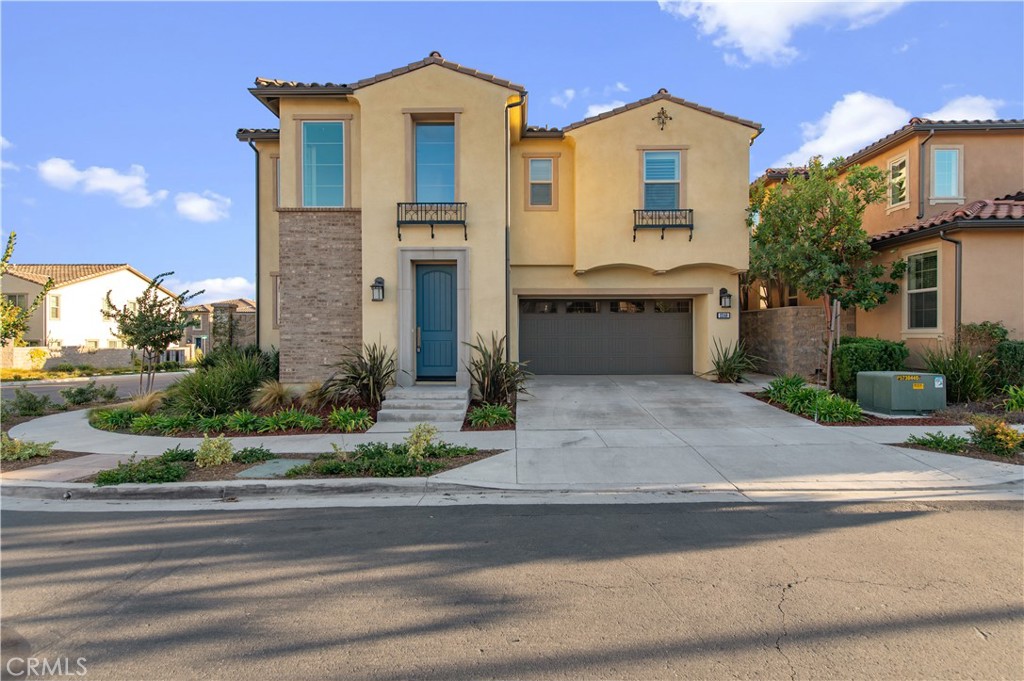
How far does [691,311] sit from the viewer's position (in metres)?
16.1

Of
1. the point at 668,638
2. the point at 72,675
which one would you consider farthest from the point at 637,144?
the point at 72,675

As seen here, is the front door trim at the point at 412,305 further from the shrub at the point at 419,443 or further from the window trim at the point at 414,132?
the shrub at the point at 419,443

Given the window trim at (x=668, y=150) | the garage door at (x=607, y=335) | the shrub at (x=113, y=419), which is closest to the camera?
the shrub at (x=113, y=419)

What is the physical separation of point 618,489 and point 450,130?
928 cm

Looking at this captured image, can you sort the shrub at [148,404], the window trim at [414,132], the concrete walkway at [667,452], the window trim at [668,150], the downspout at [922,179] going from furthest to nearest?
the downspout at [922,179], the window trim at [668,150], the window trim at [414,132], the shrub at [148,404], the concrete walkway at [667,452]

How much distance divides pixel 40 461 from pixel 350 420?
4.43 meters

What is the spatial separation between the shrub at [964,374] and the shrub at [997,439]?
3.69 metres

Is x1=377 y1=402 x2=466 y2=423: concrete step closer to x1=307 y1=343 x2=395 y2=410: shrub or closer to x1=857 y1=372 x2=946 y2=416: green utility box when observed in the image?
x1=307 y1=343 x2=395 y2=410: shrub

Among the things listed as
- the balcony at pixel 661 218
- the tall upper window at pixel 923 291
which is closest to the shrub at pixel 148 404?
the balcony at pixel 661 218

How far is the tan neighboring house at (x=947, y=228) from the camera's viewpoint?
12367mm

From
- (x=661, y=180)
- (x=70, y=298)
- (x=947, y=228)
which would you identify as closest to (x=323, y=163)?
(x=661, y=180)

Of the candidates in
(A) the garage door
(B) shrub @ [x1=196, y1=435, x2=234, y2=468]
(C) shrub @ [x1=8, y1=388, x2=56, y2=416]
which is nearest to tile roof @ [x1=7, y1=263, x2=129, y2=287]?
(C) shrub @ [x1=8, y1=388, x2=56, y2=416]

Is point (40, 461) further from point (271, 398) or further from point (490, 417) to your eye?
point (490, 417)

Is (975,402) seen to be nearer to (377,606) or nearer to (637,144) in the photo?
(637,144)
